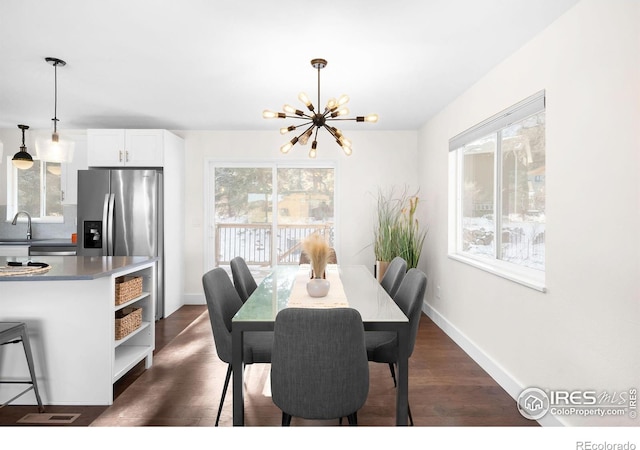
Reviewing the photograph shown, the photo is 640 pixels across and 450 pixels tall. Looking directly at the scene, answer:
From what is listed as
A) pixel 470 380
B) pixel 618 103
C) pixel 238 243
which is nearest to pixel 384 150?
pixel 238 243

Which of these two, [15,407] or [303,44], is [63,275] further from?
[303,44]

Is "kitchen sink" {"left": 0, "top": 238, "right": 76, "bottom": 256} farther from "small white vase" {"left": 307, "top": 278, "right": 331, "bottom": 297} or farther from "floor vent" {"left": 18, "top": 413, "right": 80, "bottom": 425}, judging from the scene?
"small white vase" {"left": 307, "top": 278, "right": 331, "bottom": 297}

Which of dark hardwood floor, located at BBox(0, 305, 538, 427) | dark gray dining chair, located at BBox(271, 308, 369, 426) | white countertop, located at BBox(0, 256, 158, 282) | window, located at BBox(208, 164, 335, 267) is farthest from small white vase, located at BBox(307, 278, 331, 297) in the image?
window, located at BBox(208, 164, 335, 267)

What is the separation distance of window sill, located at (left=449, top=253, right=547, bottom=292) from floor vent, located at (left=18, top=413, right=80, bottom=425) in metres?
2.91

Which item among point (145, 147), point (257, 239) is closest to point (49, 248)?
point (145, 147)

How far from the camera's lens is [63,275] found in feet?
7.51

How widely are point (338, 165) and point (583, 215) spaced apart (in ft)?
11.9

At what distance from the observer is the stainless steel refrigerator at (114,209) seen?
177 inches

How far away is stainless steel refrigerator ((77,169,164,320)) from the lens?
177 inches

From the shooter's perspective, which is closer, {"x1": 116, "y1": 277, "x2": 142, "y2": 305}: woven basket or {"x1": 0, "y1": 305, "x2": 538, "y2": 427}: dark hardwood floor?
{"x1": 0, "y1": 305, "x2": 538, "y2": 427}: dark hardwood floor

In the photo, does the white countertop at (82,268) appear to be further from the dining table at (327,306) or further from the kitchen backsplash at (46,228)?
the kitchen backsplash at (46,228)

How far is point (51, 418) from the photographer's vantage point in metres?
2.35

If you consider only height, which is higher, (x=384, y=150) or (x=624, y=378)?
(x=384, y=150)

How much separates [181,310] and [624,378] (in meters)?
4.57
